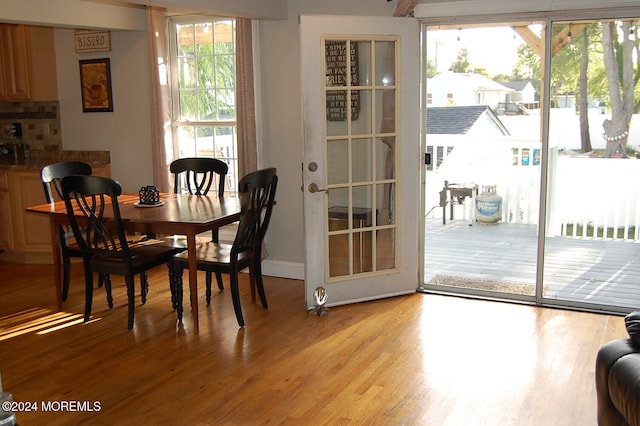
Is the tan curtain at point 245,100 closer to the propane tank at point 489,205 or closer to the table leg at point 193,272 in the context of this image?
the table leg at point 193,272

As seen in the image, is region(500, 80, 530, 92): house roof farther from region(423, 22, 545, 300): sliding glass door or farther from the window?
the window

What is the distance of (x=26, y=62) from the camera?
6250mm

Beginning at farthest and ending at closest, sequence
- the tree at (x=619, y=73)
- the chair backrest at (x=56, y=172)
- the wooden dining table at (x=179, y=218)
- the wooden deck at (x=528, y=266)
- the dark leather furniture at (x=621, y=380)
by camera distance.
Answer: the tree at (x=619, y=73)
the wooden deck at (x=528, y=266)
the chair backrest at (x=56, y=172)
the wooden dining table at (x=179, y=218)
the dark leather furniture at (x=621, y=380)

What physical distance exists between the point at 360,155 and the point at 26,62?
3.71 meters

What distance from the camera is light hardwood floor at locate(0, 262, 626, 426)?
10.3 ft

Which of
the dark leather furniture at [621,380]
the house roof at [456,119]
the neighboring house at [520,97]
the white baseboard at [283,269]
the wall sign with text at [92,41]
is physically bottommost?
the white baseboard at [283,269]

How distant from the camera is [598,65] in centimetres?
602

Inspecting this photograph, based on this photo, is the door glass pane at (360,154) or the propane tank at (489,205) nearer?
the door glass pane at (360,154)

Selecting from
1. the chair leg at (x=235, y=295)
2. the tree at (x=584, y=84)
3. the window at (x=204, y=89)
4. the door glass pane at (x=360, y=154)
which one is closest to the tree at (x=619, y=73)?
the tree at (x=584, y=84)

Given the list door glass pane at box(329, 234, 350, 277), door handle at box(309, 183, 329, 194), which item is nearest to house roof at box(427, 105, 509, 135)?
door glass pane at box(329, 234, 350, 277)

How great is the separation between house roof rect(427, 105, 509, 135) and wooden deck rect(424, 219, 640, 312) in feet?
4.01

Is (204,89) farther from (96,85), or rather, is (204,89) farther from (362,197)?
(362,197)

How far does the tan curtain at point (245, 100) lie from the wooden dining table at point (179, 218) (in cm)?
62

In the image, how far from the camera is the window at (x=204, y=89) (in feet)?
18.4
